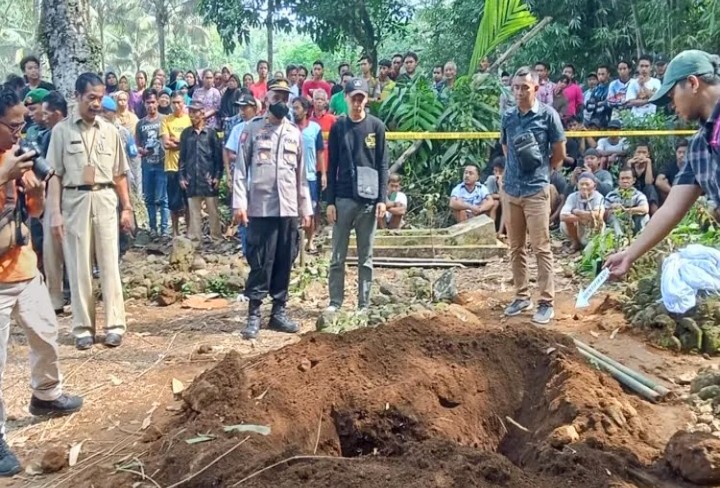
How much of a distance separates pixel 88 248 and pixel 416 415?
3.22 meters

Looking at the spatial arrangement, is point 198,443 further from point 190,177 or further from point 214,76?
point 214,76

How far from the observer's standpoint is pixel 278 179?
656 centimetres

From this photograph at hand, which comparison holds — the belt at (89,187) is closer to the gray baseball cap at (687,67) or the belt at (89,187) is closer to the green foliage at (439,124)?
the gray baseball cap at (687,67)

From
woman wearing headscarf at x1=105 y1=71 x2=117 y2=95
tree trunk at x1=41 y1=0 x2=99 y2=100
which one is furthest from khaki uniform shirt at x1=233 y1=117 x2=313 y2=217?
woman wearing headscarf at x1=105 y1=71 x2=117 y2=95

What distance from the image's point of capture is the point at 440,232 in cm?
1006

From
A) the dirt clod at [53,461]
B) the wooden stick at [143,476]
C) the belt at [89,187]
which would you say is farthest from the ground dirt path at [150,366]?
the belt at [89,187]

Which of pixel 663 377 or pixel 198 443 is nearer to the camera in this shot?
pixel 198 443

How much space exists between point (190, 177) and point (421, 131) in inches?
150

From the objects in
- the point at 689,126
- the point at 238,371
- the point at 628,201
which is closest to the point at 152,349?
the point at 238,371

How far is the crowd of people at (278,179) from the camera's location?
4309mm

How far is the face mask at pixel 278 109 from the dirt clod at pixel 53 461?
3.42 meters

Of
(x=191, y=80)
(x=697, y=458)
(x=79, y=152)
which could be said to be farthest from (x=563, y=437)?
(x=191, y=80)

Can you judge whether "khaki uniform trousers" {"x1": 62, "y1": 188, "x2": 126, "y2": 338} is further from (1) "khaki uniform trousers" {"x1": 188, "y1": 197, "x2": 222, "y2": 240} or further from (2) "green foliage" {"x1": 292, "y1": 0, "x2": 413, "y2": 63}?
(2) "green foliage" {"x1": 292, "y1": 0, "x2": 413, "y2": 63}

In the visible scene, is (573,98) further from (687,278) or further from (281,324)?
(281,324)
